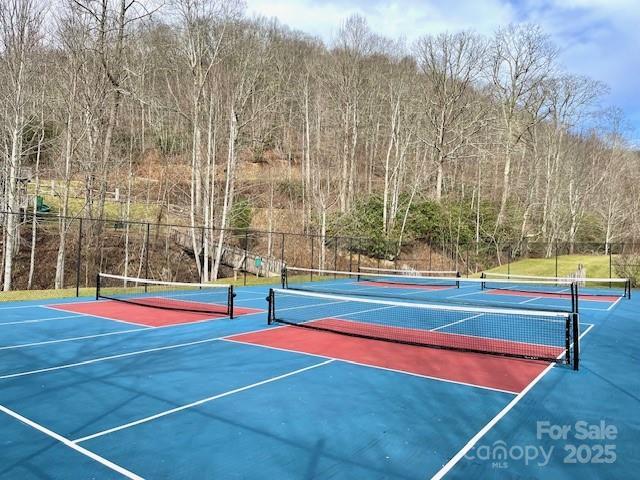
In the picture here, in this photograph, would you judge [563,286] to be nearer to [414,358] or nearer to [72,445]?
[414,358]

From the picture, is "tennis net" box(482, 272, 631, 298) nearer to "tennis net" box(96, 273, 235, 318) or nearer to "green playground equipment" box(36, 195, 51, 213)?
"tennis net" box(96, 273, 235, 318)

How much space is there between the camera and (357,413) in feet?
17.4

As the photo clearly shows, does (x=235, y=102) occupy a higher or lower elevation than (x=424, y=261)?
higher

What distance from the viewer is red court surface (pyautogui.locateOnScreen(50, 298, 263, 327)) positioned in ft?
37.5

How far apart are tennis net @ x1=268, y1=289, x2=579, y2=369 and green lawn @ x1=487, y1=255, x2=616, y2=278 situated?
20.0 meters

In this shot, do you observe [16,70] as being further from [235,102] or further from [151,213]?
[151,213]

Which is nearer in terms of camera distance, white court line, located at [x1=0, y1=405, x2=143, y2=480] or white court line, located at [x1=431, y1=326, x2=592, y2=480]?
white court line, located at [x1=0, y1=405, x2=143, y2=480]

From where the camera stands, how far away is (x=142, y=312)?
12.8 meters

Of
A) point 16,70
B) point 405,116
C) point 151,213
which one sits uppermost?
point 405,116

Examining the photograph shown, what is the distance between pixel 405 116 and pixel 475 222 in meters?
10.1

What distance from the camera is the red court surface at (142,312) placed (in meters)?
11.4

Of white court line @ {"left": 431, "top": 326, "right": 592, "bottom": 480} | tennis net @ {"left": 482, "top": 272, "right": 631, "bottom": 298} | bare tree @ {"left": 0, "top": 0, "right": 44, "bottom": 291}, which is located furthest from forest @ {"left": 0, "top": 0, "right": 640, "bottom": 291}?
white court line @ {"left": 431, "top": 326, "right": 592, "bottom": 480}

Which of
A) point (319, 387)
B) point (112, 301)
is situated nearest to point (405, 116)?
point (112, 301)

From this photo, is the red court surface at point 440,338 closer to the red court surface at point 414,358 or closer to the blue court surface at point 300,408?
the blue court surface at point 300,408
